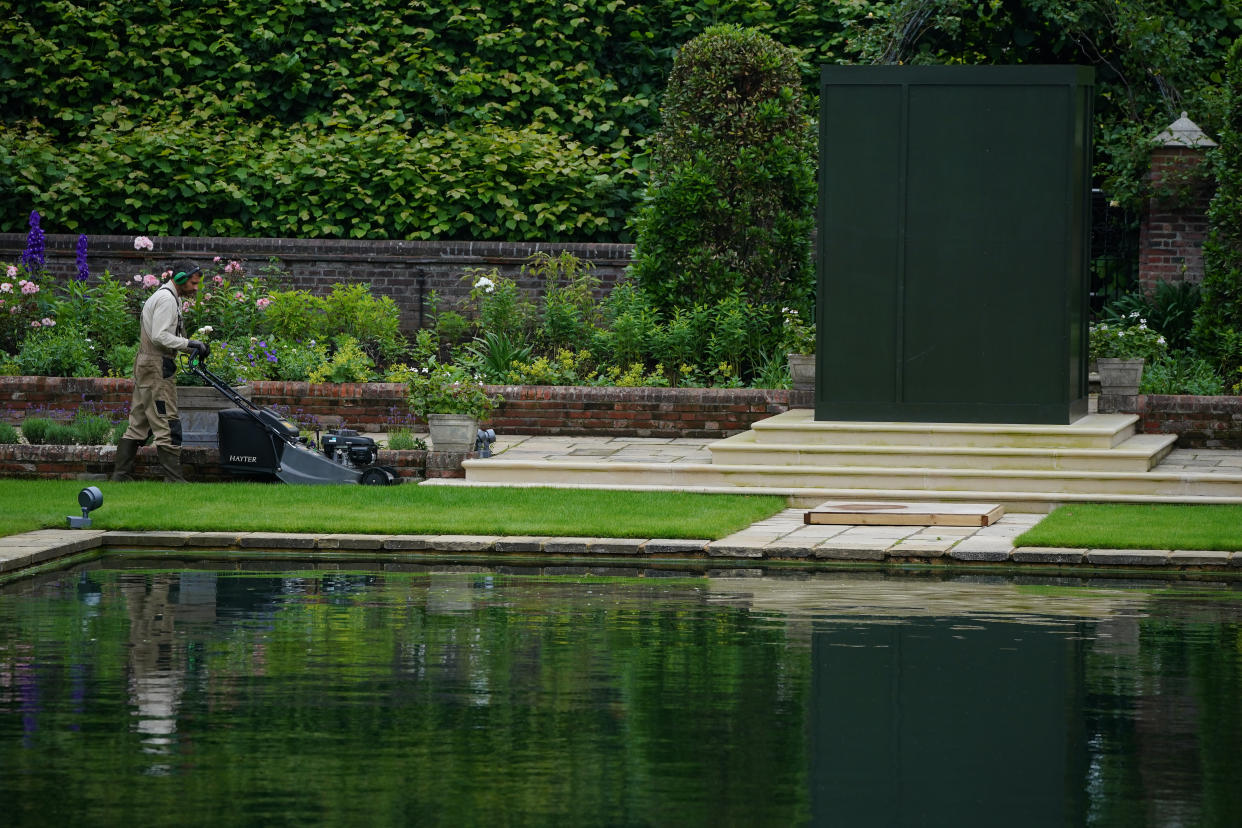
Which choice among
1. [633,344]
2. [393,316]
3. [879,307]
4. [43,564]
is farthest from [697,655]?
[393,316]

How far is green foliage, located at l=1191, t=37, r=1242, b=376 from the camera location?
2047cm

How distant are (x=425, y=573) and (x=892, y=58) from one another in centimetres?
1342

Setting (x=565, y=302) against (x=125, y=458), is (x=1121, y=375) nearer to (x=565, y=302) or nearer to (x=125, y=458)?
(x=565, y=302)

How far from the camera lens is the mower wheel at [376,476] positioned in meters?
16.1

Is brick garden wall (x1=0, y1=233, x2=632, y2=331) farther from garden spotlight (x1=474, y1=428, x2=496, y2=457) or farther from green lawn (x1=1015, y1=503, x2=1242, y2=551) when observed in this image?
green lawn (x1=1015, y1=503, x2=1242, y2=551)

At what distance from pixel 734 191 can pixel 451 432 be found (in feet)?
18.8

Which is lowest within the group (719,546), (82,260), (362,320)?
(719,546)

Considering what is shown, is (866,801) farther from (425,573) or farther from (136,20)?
(136,20)

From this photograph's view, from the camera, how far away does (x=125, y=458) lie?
16.5 meters

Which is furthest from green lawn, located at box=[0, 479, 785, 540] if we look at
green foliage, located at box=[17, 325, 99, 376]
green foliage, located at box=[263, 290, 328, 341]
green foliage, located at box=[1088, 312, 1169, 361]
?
green foliage, located at box=[1088, 312, 1169, 361]

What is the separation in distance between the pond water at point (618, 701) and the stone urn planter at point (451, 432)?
4697mm

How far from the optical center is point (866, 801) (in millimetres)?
6770

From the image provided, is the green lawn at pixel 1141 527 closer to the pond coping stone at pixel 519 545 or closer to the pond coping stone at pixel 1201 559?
the pond coping stone at pixel 1201 559

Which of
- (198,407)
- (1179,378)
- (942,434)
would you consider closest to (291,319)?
(198,407)
